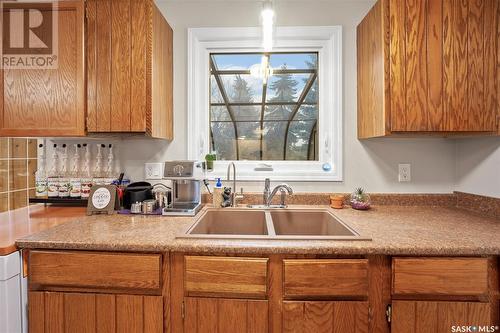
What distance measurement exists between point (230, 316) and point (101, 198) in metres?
1.07

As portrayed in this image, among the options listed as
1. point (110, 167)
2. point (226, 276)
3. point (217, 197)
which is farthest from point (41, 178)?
point (226, 276)

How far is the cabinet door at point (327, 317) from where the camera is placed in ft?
3.49

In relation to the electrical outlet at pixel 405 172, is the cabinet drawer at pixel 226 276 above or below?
below

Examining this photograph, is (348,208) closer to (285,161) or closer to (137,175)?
(285,161)

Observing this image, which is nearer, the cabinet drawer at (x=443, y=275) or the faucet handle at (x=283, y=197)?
the cabinet drawer at (x=443, y=275)

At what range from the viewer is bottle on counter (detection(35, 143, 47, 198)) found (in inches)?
69.5

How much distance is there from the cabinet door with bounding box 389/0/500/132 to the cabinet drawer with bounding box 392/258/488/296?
73 centimetres

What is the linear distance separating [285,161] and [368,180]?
0.60 meters

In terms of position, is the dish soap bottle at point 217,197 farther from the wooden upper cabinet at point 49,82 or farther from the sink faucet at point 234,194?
the wooden upper cabinet at point 49,82

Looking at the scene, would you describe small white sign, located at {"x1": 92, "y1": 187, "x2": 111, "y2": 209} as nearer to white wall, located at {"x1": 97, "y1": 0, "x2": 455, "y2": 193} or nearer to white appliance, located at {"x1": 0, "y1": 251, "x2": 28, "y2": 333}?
white wall, located at {"x1": 97, "y1": 0, "x2": 455, "y2": 193}

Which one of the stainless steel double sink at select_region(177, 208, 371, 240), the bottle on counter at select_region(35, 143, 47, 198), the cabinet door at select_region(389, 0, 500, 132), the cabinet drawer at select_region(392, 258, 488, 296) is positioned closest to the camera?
the cabinet drawer at select_region(392, 258, 488, 296)

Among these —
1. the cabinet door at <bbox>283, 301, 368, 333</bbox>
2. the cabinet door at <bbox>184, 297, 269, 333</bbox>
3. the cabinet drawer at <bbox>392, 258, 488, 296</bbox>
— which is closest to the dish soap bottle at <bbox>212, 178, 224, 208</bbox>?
the cabinet door at <bbox>184, 297, 269, 333</bbox>

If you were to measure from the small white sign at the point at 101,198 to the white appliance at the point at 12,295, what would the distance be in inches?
19.2

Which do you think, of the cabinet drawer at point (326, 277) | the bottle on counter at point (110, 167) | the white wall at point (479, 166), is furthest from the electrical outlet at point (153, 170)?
the white wall at point (479, 166)
